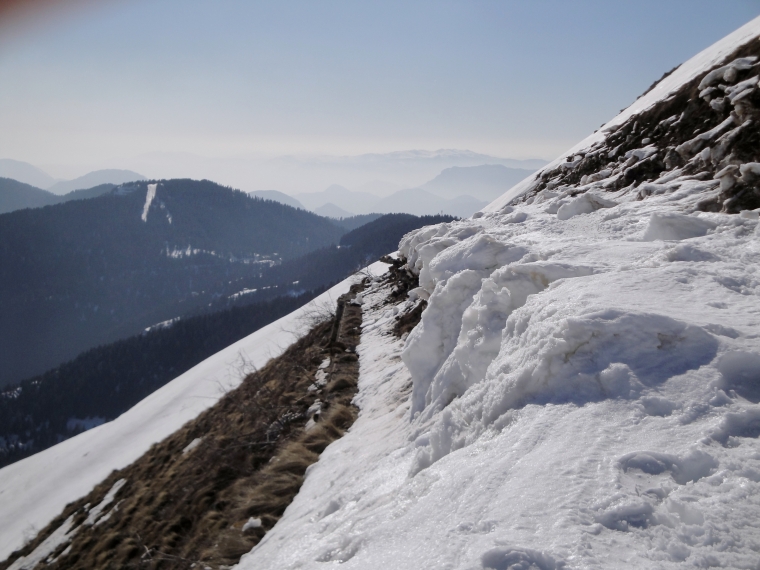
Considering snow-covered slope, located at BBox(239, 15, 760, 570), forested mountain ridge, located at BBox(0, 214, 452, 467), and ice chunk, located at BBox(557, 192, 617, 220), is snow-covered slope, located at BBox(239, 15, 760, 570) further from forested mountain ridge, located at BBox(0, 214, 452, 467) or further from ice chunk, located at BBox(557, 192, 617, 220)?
forested mountain ridge, located at BBox(0, 214, 452, 467)

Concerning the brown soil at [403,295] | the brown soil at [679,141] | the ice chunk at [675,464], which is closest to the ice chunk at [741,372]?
the ice chunk at [675,464]

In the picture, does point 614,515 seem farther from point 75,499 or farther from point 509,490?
point 75,499

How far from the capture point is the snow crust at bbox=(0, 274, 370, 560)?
2006 cm

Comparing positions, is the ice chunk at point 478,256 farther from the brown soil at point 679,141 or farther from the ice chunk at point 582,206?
the brown soil at point 679,141

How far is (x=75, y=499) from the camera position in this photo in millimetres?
18875

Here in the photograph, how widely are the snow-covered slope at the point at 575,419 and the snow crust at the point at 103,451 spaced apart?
15895 millimetres

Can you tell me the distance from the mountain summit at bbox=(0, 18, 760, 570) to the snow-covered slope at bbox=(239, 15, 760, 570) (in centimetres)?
2

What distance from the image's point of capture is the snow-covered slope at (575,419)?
2381mm

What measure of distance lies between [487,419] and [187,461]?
11.7 metres

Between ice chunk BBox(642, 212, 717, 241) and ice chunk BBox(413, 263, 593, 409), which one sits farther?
ice chunk BBox(642, 212, 717, 241)

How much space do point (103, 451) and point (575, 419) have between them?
28940 mm

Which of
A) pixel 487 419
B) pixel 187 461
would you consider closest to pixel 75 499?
pixel 187 461

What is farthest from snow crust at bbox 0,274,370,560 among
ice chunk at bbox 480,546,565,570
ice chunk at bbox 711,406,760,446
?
ice chunk at bbox 711,406,760,446

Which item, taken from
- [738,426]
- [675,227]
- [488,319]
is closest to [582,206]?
[675,227]
